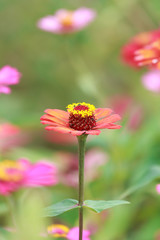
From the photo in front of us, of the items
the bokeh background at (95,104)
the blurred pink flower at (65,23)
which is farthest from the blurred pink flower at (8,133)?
the blurred pink flower at (65,23)

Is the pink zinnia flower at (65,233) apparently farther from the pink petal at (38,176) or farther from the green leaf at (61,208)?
the pink petal at (38,176)

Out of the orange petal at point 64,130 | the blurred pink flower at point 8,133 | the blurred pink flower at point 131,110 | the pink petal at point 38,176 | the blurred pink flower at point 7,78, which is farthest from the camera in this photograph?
the blurred pink flower at point 131,110

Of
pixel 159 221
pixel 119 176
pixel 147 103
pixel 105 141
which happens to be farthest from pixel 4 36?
pixel 159 221

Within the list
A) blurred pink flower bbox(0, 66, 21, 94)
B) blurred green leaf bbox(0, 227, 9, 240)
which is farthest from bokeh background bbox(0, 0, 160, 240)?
blurred pink flower bbox(0, 66, 21, 94)

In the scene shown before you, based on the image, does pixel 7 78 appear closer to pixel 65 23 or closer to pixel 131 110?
pixel 65 23

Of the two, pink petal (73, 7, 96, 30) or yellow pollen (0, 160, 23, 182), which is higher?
pink petal (73, 7, 96, 30)

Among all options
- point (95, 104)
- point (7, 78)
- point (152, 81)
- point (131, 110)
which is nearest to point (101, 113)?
point (7, 78)

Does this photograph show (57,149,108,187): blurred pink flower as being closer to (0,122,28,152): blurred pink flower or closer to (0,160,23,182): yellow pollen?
(0,122,28,152): blurred pink flower
